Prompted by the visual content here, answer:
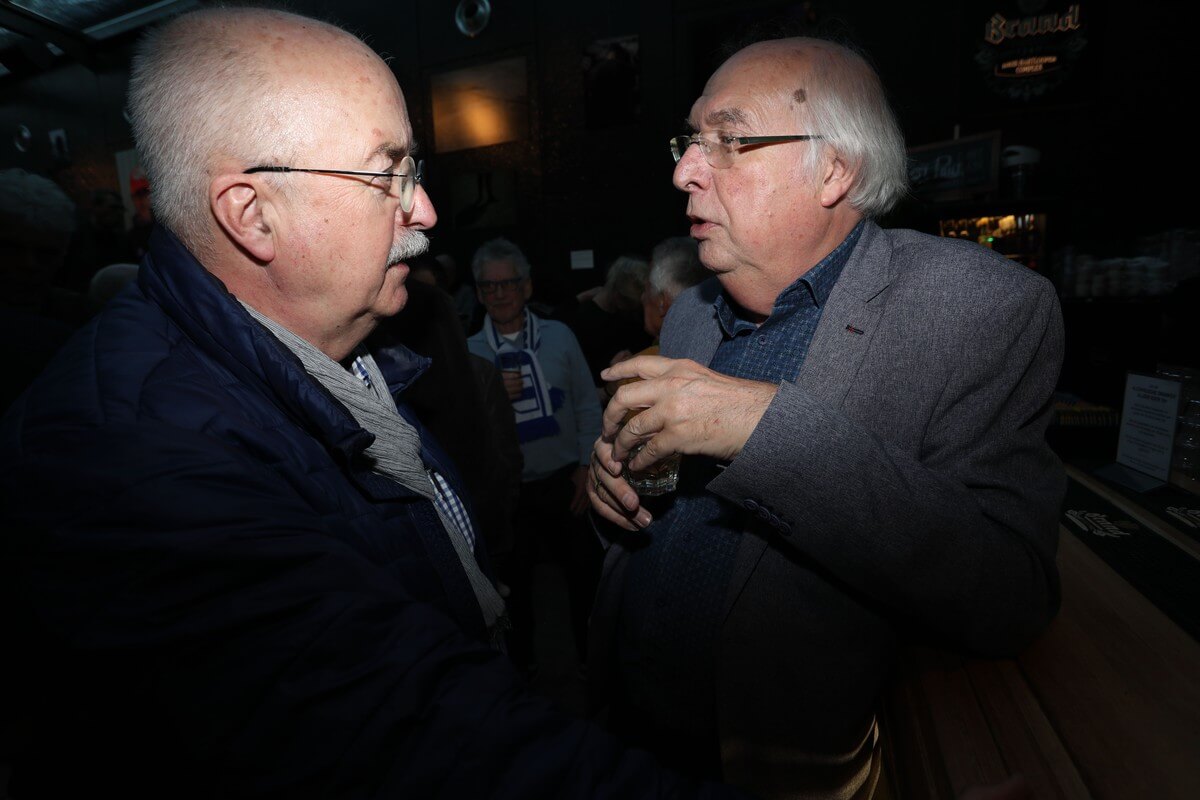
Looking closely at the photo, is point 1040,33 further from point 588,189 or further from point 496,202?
point 496,202

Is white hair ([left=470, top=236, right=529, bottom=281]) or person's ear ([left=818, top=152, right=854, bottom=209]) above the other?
person's ear ([left=818, top=152, right=854, bottom=209])

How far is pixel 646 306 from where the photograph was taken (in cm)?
290

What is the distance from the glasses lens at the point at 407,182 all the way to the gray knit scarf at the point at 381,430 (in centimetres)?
32

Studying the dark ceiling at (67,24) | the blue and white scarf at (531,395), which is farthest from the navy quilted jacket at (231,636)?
the dark ceiling at (67,24)

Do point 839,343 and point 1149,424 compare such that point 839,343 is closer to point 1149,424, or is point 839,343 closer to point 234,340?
point 234,340

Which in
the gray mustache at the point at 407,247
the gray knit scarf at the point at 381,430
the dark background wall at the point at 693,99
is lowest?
the gray knit scarf at the point at 381,430

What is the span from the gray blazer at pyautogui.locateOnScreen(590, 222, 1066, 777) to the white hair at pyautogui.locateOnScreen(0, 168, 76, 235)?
8.35 feet

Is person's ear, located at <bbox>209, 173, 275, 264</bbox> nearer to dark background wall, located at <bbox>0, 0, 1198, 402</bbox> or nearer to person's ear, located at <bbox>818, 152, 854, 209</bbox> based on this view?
person's ear, located at <bbox>818, 152, 854, 209</bbox>

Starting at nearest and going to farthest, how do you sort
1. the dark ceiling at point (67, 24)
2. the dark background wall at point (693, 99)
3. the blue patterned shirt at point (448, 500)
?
the blue patterned shirt at point (448, 500) → the dark background wall at point (693, 99) → the dark ceiling at point (67, 24)

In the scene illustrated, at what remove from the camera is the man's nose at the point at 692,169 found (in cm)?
130

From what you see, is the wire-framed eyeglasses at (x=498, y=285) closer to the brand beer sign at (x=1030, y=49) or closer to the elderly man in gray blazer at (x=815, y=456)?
the elderly man in gray blazer at (x=815, y=456)

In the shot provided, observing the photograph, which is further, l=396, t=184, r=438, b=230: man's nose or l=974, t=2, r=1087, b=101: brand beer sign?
l=974, t=2, r=1087, b=101: brand beer sign

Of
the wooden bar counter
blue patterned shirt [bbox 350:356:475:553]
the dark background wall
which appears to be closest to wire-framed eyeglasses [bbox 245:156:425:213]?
blue patterned shirt [bbox 350:356:475:553]

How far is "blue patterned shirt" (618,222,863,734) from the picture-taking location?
120 cm
